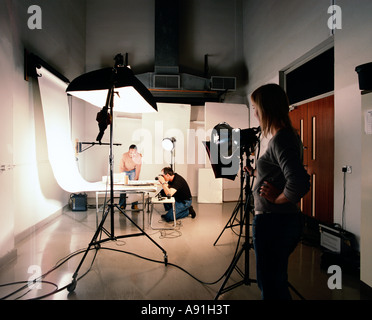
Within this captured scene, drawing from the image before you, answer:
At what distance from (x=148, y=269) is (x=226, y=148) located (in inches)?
57.0

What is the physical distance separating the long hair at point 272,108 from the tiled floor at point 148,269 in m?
1.30

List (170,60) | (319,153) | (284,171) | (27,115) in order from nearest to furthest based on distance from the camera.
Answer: (284,171) → (27,115) → (319,153) → (170,60)

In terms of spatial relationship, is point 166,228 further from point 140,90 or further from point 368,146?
point 368,146

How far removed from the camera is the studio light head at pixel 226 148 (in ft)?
5.27

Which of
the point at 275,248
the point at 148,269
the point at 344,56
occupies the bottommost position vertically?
the point at 148,269

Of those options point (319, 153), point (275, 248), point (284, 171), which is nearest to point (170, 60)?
point (319, 153)

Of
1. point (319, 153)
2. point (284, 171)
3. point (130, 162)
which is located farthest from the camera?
point (130, 162)

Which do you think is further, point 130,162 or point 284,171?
point 130,162

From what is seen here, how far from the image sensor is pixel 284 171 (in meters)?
0.97

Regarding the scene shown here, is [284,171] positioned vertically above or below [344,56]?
below

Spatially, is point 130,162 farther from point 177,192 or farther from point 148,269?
point 148,269

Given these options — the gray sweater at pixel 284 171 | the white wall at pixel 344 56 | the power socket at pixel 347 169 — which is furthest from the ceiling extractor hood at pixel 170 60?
the gray sweater at pixel 284 171

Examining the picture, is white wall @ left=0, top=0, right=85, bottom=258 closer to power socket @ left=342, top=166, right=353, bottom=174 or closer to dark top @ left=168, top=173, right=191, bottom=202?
dark top @ left=168, top=173, right=191, bottom=202

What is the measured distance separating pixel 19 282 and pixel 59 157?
2062 mm
